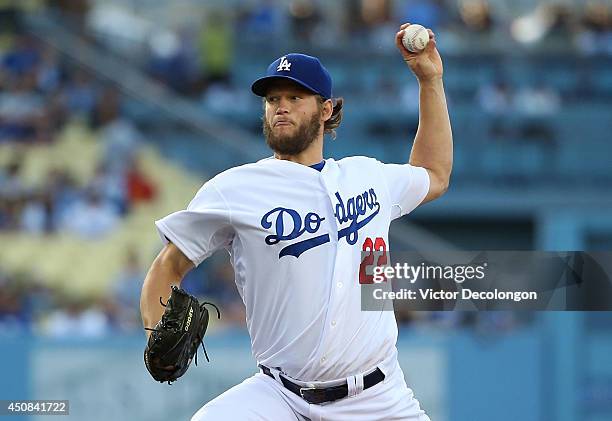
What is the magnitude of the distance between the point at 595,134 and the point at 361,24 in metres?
2.75

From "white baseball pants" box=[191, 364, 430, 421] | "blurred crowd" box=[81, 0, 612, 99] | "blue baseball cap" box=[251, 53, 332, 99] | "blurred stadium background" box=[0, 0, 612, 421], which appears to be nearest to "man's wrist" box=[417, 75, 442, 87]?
"blue baseball cap" box=[251, 53, 332, 99]

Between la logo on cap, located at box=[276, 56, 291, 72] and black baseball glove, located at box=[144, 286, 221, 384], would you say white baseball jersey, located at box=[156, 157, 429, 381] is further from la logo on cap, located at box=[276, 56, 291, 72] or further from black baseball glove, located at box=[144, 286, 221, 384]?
la logo on cap, located at box=[276, 56, 291, 72]

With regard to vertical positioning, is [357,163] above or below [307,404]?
above

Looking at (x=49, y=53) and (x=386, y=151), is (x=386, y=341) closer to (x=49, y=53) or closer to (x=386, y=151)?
(x=386, y=151)

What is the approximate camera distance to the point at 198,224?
13.2ft

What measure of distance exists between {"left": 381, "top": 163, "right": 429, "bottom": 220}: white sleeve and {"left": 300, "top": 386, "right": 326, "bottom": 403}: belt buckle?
2.37 feet

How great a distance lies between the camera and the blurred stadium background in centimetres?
906

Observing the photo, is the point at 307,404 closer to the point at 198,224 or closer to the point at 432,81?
the point at 198,224

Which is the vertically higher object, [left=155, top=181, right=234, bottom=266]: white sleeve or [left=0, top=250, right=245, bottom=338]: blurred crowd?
[left=0, top=250, right=245, bottom=338]: blurred crowd

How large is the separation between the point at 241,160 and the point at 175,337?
734 centimetres

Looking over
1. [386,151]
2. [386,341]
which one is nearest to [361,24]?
[386,151]
